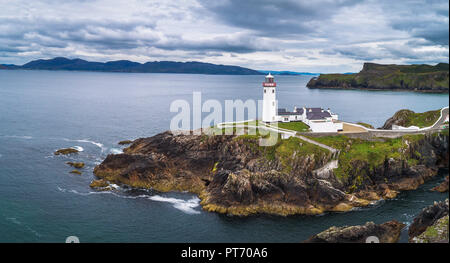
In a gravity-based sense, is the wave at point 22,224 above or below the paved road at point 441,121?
below

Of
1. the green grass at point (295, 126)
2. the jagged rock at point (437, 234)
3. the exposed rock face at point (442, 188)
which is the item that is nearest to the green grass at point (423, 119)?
the exposed rock face at point (442, 188)

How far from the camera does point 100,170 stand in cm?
5528

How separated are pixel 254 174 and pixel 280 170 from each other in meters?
4.16

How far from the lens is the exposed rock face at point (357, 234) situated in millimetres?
33469

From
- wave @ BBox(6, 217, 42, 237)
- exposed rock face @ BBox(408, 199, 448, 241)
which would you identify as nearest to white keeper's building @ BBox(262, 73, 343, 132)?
exposed rock face @ BBox(408, 199, 448, 241)

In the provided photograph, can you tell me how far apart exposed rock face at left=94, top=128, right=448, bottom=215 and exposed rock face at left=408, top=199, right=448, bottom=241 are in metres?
9.07

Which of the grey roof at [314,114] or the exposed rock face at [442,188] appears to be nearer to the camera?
the exposed rock face at [442,188]

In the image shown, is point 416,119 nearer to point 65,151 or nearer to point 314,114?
point 314,114

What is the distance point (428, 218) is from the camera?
34.3 m

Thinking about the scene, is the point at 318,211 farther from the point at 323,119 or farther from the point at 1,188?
the point at 1,188

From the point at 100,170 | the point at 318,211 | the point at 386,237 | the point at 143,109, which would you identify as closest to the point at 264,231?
the point at 318,211

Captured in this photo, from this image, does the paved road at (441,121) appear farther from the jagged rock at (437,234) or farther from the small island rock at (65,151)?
the small island rock at (65,151)

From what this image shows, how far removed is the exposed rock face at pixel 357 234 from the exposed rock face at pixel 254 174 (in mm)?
8316

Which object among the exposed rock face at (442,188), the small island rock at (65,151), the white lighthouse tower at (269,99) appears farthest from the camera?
the small island rock at (65,151)
